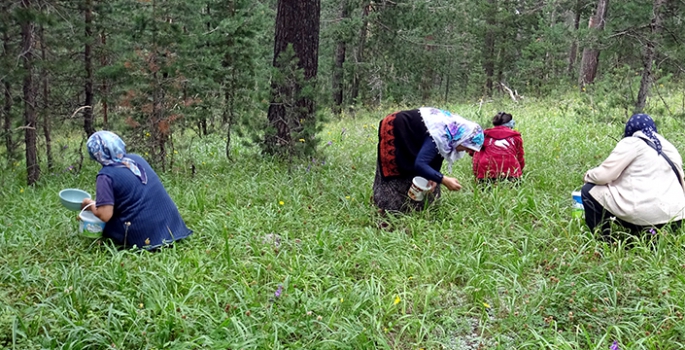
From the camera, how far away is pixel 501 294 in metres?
3.47

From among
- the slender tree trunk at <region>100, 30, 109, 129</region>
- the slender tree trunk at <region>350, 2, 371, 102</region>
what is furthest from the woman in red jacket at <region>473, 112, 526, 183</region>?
the slender tree trunk at <region>350, 2, 371, 102</region>

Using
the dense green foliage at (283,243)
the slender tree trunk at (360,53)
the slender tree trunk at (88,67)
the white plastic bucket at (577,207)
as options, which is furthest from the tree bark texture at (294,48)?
the slender tree trunk at (360,53)

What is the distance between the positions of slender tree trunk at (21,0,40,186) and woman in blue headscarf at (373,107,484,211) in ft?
15.0

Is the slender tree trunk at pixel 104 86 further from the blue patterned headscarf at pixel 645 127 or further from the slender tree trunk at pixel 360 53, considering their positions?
the blue patterned headscarf at pixel 645 127

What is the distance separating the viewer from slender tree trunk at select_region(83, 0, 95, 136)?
7379 millimetres

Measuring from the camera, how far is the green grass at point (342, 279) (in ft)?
9.50

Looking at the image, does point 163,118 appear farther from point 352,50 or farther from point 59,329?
point 352,50

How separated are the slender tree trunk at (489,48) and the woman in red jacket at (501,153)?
45.5 ft

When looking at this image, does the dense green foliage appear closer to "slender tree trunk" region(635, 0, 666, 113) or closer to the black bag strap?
"slender tree trunk" region(635, 0, 666, 113)

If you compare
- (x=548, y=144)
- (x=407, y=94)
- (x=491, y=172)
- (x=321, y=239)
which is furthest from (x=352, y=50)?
(x=321, y=239)

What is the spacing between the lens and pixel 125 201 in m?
4.05

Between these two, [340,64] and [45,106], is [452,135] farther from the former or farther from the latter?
[340,64]

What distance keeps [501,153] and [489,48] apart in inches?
621

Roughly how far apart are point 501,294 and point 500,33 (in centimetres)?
1766
